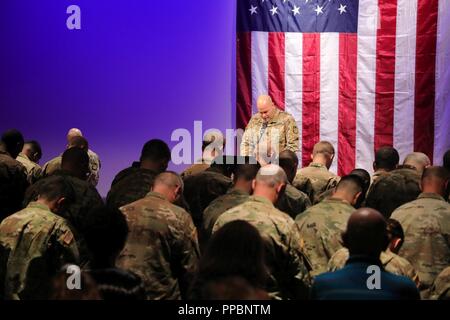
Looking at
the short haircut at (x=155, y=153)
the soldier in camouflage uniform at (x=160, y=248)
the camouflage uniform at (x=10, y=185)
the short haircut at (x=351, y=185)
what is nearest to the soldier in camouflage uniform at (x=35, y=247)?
the soldier in camouflage uniform at (x=160, y=248)

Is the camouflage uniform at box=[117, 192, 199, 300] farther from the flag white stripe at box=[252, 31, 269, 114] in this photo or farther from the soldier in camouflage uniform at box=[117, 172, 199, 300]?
the flag white stripe at box=[252, 31, 269, 114]

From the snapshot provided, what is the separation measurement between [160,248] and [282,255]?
75 centimetres

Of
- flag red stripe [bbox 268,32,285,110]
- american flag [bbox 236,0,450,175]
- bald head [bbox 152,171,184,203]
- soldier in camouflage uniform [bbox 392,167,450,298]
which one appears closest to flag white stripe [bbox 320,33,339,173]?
american flag [bbox 236,0,450,175]

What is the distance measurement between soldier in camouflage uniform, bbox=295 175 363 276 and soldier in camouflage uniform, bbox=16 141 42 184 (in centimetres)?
344

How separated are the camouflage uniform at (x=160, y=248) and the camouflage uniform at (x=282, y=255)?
0.49 meters

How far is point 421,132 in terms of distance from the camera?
386 inches

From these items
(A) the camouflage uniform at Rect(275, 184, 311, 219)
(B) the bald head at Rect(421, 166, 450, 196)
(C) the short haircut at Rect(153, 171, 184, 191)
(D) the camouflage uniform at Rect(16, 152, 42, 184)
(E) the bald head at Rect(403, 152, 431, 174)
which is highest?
(C) the short haircut at Rect(153, 171, 184, 191)

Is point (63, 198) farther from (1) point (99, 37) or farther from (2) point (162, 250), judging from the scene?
(1) point (99, 37)

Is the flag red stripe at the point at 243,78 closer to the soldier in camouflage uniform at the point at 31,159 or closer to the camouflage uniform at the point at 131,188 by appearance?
the soldier in camouflage uniform at the point at 31,159

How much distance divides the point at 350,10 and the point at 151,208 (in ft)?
19.2

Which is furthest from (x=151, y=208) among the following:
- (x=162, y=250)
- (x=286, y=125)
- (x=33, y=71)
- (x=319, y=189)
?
(x=33, y=71)

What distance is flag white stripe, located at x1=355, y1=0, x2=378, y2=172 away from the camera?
9805 mm

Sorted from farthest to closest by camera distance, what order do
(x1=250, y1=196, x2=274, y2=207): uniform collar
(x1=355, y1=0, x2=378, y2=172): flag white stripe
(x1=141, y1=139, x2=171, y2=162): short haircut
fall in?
(x1=355, y1=0, x2=378, y2=172): flag white stripe < (x1=141, y1=139, x2=171, y2=162): short haircut < (x1=250, y1=196, x2=274, y2=207): uniform collar

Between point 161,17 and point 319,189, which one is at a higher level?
point 161,17
